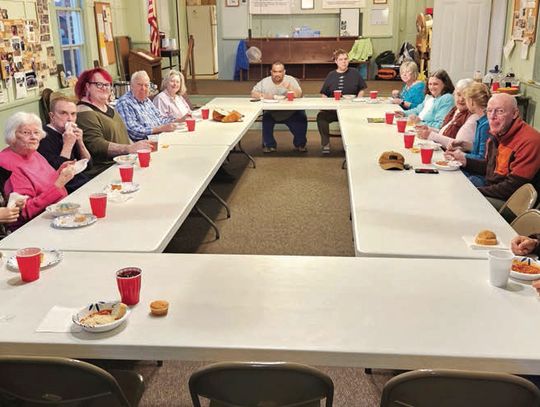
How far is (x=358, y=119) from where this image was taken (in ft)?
17.9

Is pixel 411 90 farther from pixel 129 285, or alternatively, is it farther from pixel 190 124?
pixel 129 285

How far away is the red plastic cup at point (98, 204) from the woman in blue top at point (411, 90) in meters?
4.27

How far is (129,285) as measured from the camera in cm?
181

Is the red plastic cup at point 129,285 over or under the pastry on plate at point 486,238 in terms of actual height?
over

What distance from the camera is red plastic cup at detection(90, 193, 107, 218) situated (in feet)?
8.71

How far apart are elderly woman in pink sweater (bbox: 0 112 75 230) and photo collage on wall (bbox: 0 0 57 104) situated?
116 inches

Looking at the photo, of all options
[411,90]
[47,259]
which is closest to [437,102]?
[411,90]

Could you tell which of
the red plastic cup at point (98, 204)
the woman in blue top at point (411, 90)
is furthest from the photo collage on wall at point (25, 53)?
the woman in blue top at point (411, 90)

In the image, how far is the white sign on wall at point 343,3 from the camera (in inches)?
445

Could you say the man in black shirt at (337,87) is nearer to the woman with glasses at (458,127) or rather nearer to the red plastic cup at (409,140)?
the woman with glasses at (458,127)

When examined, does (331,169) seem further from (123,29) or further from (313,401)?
(313,401)

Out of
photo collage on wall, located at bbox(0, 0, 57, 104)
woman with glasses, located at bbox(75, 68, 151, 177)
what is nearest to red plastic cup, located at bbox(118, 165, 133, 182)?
woman with glasses, located at bbox(75, 68, 151, 177)

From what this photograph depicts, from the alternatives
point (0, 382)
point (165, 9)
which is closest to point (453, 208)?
point (0, 382)

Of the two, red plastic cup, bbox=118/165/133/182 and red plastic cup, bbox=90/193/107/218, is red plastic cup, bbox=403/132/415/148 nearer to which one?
red plastic cup, bbox=118/165/133/182
